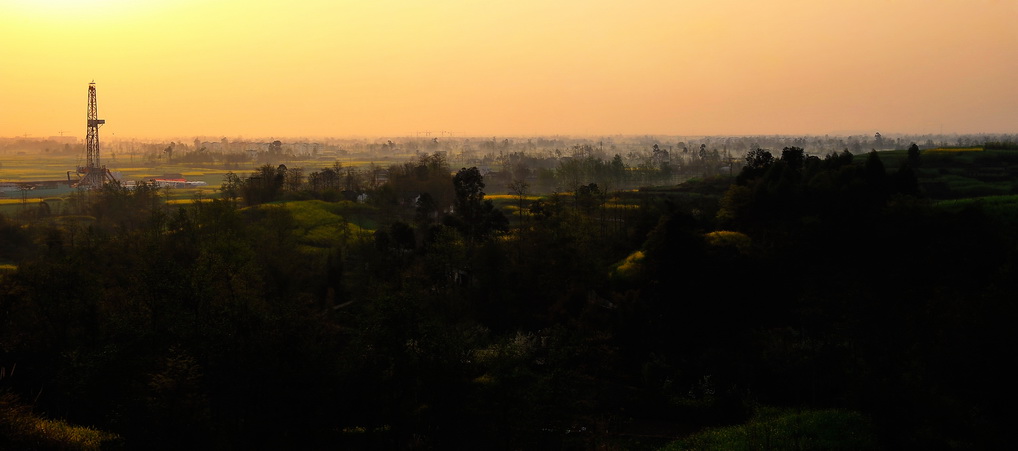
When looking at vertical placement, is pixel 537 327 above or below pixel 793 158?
below

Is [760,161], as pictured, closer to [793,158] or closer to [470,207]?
[793,158]

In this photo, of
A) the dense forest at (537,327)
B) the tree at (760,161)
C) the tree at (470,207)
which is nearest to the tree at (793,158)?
the dense forest at (537,327)

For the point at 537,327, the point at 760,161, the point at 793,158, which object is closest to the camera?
the point at 537,327

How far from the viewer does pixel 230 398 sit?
17.8 metres

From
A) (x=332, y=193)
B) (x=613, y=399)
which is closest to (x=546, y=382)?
(x=613, y=399)

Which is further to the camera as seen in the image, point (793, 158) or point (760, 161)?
point (760, 161)

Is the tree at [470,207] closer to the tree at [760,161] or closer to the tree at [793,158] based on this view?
the tree at [760,161]

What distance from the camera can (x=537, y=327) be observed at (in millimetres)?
29391

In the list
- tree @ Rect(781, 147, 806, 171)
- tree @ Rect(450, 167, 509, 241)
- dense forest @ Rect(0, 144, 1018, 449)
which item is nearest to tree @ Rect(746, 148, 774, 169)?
dense forest @ Rect(0, 144, 1018, 449)

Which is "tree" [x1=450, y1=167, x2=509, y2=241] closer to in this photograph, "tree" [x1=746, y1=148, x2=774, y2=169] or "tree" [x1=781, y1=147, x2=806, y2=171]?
"tree" [x1=746, y1=148, x2=774, y2=169]

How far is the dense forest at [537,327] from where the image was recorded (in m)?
17.3

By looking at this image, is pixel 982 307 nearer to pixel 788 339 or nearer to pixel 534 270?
pixel 788 339

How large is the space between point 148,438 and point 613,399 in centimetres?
1381

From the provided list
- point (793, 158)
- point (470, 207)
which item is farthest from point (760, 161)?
point (470, 207)
